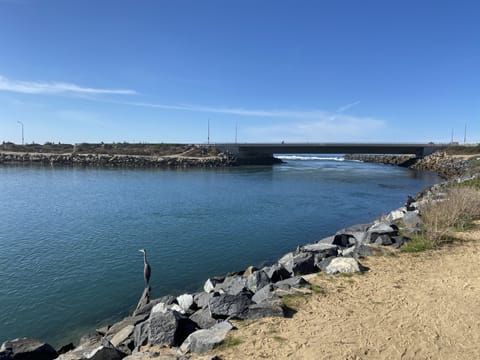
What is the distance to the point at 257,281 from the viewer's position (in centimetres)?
1049

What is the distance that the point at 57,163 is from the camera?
8031 centimetres

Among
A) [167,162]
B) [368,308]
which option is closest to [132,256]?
[368,308]

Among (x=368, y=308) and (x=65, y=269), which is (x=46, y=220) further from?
(x=368, y=308)

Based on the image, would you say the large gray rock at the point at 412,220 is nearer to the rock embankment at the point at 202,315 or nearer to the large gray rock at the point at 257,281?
the rock embankment at the point at 202,315

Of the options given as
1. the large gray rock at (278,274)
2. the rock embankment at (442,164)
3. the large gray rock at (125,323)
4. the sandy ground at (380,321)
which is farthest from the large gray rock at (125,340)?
the rock embankment at (442,164)

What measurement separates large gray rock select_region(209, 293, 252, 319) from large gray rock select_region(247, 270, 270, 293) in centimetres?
208

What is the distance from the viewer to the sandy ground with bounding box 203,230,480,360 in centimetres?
616

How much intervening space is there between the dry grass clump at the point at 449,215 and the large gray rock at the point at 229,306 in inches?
318

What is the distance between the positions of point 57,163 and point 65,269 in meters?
75.2

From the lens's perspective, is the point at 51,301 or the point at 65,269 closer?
the point at 51,301

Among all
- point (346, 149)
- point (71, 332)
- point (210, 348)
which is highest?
point (346, 149)

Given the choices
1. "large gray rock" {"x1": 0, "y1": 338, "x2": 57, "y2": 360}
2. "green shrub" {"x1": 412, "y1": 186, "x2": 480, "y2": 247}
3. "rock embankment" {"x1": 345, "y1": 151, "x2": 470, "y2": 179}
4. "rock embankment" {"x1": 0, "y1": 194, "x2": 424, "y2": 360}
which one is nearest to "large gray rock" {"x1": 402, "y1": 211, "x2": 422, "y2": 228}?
"green shrub" {"x1": 412, "y1": 186, "x2": 480, "y2": 247}

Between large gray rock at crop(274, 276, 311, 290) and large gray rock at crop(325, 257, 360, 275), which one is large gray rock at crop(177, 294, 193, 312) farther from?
large gray rock at crop(325, 257, 360, 275)

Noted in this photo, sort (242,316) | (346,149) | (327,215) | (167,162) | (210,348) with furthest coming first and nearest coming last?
1. (346,149)
2. (167,162)
3. (327,215)
4. (242,316)
5. (210,348)
